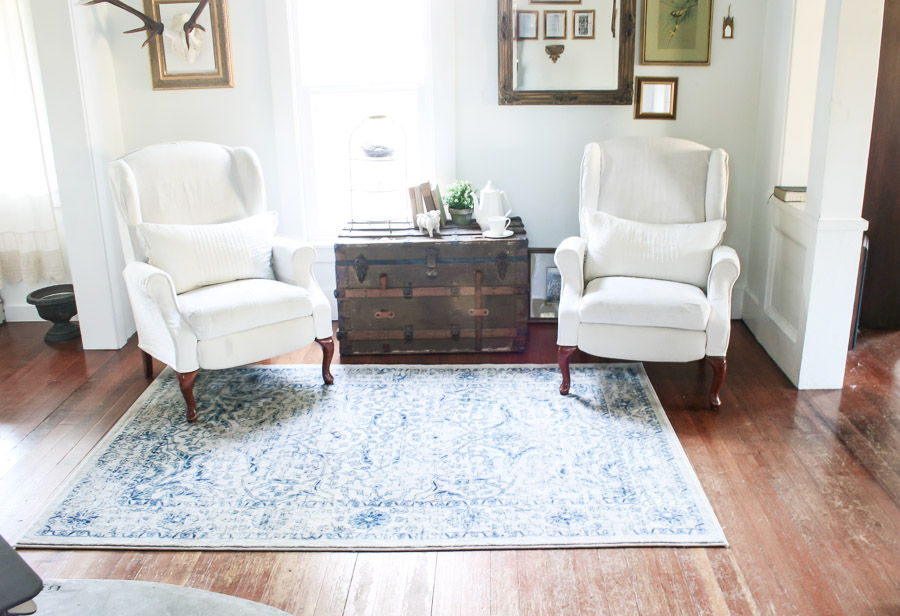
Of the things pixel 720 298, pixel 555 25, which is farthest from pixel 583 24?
pixel 720 298

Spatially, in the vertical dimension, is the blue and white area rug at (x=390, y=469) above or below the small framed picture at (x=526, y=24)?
below

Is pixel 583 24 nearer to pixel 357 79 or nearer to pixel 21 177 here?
pixel 357 79

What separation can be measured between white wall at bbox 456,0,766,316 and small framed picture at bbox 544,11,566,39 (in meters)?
0.19

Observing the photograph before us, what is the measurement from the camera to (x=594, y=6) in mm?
4129

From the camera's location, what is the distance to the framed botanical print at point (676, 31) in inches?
162

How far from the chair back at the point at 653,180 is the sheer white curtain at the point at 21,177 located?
10.0ft

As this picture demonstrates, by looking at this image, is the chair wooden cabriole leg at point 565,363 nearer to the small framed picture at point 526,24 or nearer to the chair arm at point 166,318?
the chair arm at point 166,318

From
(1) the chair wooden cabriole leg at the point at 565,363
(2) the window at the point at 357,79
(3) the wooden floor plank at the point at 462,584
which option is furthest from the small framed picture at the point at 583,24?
(3) the wooden floor plank at the point at 462,584

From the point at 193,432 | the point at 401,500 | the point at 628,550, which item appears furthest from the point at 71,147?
the point at 628,550

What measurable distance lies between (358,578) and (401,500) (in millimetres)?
417

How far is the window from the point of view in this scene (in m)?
4.24

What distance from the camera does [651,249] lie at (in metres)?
3.70

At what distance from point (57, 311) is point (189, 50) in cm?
161

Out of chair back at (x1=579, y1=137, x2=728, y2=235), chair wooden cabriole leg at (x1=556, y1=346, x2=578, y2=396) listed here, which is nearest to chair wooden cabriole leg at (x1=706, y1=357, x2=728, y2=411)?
chair wooden cabriole leg at (x1=556, y1=346, x2=578, y2=396)
